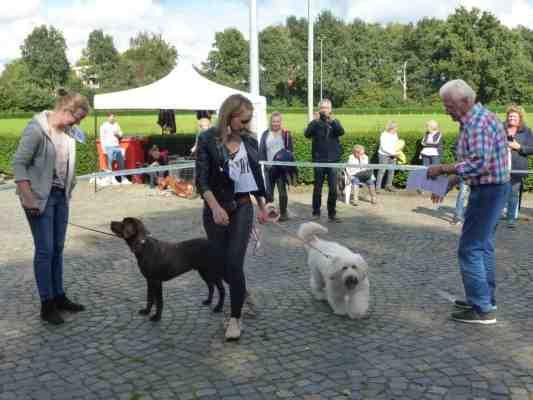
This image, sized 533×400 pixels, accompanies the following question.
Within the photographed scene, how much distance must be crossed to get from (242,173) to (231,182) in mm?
107

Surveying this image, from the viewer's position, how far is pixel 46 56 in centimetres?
11106

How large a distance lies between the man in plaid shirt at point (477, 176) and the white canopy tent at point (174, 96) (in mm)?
9960

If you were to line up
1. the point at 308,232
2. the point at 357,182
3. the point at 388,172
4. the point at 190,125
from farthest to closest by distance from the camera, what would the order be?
the point at 190,125 → the point at 388,172 → the point at 357,182 → the point at 308,232

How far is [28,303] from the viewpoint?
5465 millimetres

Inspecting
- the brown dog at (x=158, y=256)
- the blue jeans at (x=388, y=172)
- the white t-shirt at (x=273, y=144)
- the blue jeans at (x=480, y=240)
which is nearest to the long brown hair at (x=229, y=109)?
the brown dog at (x=158, y=256)

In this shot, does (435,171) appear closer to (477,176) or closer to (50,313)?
(477,176)

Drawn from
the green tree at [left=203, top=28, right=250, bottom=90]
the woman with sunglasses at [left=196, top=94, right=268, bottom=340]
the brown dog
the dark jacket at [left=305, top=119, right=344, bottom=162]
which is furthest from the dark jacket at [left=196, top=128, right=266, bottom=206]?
the green tree at [left=203, top=28, right=250, bottom=90]

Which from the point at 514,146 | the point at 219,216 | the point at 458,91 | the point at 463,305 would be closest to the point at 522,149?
the point at 514,146

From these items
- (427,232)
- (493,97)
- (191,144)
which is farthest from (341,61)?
(427,232)

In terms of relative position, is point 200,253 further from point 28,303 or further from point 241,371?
point 28,303

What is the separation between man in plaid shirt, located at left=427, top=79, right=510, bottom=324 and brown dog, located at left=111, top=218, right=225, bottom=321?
6.54 ft

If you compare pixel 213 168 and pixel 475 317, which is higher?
pixel 213 168

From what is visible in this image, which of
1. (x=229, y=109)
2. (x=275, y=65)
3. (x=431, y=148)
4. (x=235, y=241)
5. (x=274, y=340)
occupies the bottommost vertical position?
(x=274, y=340)

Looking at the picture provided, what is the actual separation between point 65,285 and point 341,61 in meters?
94.7
